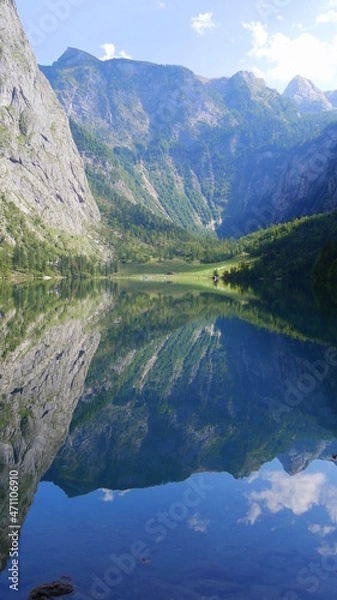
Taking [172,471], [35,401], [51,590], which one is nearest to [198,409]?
[172,471]

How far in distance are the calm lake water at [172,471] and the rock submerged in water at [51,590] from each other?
0.28m

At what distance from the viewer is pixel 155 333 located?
58.3 meters

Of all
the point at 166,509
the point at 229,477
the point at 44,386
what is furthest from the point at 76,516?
the point at 44,386

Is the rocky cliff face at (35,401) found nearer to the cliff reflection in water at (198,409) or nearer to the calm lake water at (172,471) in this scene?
the calm lake water at (172,471)

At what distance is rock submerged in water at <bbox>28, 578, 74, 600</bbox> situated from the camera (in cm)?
1167

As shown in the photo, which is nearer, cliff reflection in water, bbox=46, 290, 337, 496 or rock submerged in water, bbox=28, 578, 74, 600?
rock submerged in water, bbox=28, 578, 74, 600

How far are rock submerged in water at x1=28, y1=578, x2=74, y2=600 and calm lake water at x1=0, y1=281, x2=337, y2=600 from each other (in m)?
0.28

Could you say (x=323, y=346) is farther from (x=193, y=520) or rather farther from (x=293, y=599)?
(x=293, y=599)

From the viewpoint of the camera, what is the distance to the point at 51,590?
38.8 ft

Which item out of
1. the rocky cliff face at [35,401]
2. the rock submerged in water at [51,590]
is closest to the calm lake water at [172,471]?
the rocky cliff face at [35,401]

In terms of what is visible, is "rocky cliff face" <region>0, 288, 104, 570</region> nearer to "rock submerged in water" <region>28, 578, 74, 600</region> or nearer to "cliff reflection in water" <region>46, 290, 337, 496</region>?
"cliff reflection in water" <region>46, 290, 337, 496</region>

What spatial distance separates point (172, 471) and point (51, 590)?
906 cm

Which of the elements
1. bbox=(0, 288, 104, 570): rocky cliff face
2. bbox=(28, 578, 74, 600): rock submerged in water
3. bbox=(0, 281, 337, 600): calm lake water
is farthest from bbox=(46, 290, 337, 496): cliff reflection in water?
bbox=(28, 578, 74, 600): rock submerged in water

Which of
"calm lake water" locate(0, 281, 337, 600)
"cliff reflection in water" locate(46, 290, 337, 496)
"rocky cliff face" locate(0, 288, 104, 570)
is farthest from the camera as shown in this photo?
"cliff reflection in water" locate(46, 290, 337, 496)
